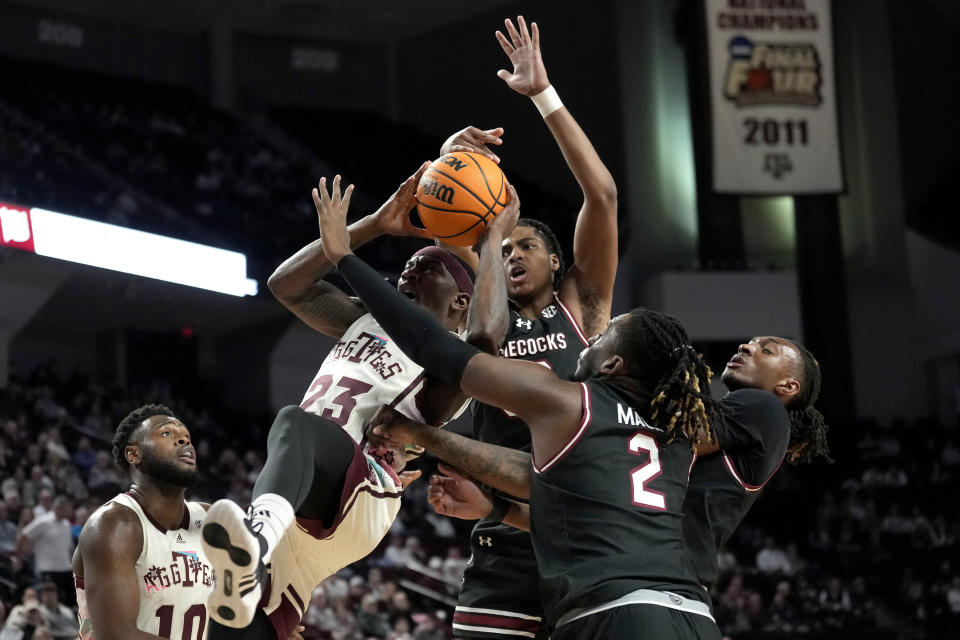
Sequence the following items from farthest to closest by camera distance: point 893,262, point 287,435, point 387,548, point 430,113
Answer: point 430,113 < point 893,262 < point 387,548 < point 287,435

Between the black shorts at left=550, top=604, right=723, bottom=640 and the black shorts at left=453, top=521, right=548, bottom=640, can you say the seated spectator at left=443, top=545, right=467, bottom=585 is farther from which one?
the black shorts at left=550, top=604, right=723, bottom=640

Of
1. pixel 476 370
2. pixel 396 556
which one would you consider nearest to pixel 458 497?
pixel 476 370

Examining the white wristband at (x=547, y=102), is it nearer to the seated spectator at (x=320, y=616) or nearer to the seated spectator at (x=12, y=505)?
the seated spectator at (x=320, y=616)

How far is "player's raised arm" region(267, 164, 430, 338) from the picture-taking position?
488cm

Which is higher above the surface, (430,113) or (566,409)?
(430,113)

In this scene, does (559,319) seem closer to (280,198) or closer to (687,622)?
(687,622)

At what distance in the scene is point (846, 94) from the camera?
79.7ft

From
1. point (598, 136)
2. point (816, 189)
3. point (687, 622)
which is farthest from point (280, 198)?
point (687, 622)

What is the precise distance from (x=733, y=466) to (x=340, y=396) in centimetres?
143

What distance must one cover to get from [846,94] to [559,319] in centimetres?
2079

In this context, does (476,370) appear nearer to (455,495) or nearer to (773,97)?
(455,495)

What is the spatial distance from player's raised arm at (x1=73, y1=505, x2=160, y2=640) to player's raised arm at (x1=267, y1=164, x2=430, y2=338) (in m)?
1.22

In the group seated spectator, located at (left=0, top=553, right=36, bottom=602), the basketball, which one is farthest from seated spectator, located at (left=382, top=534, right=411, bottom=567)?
the basketball

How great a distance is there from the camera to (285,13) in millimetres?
26625
